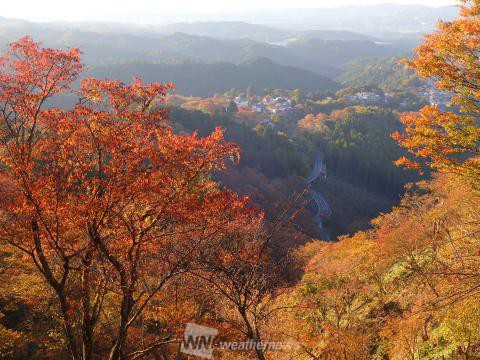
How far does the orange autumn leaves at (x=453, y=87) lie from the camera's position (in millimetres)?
10742

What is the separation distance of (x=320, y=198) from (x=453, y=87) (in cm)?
6981

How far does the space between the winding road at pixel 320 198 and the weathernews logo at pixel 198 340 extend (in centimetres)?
5093

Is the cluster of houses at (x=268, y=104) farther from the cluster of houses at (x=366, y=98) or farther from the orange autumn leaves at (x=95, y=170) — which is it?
the orange autumn leaves at (x=95, y=170)

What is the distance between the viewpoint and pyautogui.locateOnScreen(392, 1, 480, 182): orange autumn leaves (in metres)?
10.7

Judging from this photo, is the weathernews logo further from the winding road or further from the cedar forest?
the winding road

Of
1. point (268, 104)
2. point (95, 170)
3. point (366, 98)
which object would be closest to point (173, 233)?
point (95, 170)

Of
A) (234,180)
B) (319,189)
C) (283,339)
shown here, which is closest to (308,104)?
(319,189)

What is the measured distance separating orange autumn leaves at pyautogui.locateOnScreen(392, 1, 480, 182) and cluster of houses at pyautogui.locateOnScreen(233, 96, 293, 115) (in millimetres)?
117043

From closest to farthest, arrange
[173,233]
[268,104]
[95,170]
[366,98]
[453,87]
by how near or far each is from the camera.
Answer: [173,233] → [95,170] → [453,87] → [268,104] → [366,98]

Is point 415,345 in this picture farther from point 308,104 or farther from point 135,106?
point 308,104

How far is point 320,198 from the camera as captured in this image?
7994 centimetres

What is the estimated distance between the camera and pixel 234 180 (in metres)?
70.2

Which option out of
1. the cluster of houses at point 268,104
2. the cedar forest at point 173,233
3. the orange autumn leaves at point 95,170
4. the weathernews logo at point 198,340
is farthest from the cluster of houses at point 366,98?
the orange autumn leaves at point 95,170

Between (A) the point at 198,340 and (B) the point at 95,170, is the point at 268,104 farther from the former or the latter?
(B) the point at 95,170
